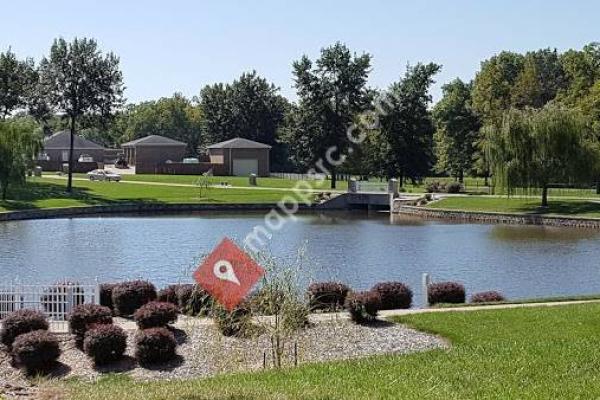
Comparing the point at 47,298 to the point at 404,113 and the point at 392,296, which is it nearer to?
the point at 392,296

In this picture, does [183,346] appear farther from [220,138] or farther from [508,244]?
[220,138]

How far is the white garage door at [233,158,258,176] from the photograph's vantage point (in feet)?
314

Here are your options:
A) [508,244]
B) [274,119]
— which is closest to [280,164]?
[274,119]

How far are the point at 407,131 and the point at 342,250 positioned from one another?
3899cm

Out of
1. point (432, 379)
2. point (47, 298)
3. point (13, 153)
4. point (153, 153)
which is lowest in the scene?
point (47, 298)

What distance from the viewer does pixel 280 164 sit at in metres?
105

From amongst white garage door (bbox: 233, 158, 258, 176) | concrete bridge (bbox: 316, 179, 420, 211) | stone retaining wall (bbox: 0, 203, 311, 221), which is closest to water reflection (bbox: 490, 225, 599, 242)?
concrete bridge (bbox: 316, 179, 420, 211)

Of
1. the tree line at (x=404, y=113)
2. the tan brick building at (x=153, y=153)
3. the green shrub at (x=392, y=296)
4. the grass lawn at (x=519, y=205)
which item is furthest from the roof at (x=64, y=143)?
the green shrub at (x=392, y=296)

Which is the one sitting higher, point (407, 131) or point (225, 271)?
point (407, 131)

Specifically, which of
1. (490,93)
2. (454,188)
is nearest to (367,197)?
(454,188)

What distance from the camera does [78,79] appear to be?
6706cm

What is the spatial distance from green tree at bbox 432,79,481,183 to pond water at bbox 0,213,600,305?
2391cm

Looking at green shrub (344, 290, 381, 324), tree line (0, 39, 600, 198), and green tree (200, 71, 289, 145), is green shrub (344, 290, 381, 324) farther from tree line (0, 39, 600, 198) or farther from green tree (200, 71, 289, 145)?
green tree (200, 71, 289, 145)

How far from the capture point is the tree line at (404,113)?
5288 cm
